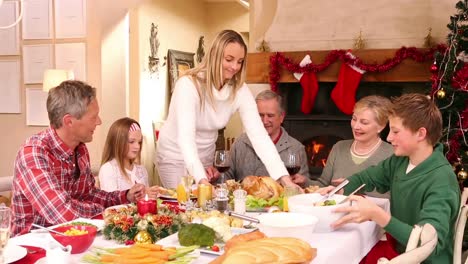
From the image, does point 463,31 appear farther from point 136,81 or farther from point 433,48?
point 136,81

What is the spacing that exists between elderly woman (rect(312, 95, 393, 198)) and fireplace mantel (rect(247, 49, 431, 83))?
1.93m

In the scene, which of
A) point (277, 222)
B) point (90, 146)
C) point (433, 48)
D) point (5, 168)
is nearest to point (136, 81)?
point (90, 146)

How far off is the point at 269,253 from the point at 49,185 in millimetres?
970

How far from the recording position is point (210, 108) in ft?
9.65

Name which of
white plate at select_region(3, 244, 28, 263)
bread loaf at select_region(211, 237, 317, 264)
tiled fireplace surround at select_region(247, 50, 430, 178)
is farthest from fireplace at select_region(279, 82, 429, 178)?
white plate at select_region(3, 244, 28, 263)

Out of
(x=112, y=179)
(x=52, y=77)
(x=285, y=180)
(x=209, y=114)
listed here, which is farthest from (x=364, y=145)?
(x=52, y=77)

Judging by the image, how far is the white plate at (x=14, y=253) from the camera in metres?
1.54

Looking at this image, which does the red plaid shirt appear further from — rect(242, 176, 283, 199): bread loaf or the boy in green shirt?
the boy in green shirt

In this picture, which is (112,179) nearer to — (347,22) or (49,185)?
(49,185)

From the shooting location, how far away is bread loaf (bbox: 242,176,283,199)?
240cm

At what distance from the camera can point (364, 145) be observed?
3146 millimetres

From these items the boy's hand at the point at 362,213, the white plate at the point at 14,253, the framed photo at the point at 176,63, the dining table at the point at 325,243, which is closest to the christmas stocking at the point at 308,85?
the framed photo at the point at 176,63

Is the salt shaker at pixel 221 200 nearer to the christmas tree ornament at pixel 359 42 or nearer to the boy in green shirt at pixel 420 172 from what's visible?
the boy in green shirt at pixel 420 172

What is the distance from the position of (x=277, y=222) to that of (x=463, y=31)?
289 cm
